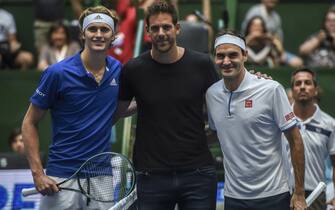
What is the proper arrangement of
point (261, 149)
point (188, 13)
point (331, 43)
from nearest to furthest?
1. point (261, 149)
2. point (331, 43)
3. point (188, 13)

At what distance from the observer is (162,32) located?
6852mm

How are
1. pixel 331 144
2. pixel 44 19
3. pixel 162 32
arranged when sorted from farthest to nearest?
pixel 44 19
pixel 331 144
pixel 162 32

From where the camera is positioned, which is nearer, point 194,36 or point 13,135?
point 194,36

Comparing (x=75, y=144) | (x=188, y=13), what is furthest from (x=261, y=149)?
(x=188, y=13)

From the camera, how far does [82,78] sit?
716 centimetres

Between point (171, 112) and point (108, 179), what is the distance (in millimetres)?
703

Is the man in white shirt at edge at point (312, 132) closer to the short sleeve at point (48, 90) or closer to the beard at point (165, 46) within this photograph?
the beard at point (165, 46)

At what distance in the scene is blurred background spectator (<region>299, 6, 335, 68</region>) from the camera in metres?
13.1

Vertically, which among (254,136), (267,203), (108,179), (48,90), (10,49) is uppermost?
(10,49)

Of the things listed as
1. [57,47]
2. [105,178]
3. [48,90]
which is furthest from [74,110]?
[57,47]

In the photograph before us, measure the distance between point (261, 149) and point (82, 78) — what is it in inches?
55.0

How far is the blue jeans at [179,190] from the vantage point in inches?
271

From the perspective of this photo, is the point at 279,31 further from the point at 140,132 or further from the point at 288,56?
the point at 140,132

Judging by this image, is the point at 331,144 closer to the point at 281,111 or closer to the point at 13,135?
the point at 281,111
